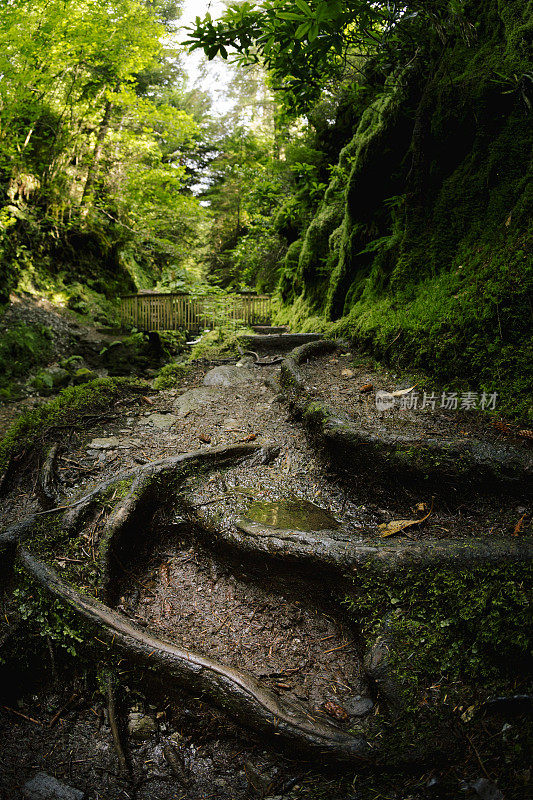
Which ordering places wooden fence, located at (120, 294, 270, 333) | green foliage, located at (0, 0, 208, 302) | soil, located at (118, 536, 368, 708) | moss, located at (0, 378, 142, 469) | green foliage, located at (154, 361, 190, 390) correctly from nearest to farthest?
soil, located at (118, 536, 368, 708)
moss, located at (0, 378, 142, 469)
green foliage, located at (154, 361, 190, 390)
green foliage, located at (0, 0, 208, 302)
wooden fence, located at (120, 294, 270, 333)

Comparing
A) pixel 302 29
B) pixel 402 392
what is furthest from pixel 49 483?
pixel 302 29

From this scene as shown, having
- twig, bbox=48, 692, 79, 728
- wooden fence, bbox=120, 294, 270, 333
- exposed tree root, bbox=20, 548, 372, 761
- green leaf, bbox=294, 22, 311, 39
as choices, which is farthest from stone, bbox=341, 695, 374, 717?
wooden fence, bbox=120, 294, 270, 333

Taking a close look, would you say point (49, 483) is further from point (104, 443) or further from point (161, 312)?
point (161, 312)

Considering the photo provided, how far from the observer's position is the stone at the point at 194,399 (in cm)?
494

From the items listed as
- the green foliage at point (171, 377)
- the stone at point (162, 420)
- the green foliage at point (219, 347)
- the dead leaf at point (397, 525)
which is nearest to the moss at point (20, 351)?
the green foliage at point (171, 377)

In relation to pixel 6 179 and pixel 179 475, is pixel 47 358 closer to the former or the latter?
pixel 6 179

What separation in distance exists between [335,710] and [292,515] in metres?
1.20

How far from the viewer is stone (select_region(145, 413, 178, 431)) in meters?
4.45

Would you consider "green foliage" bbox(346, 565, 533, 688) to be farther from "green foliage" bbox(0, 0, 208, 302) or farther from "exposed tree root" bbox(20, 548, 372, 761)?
"green foliage" bbox(0, 0, 208, 302)

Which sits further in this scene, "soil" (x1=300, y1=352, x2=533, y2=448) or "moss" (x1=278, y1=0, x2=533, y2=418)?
"moss" (x1=278, y1=0, x2=533, y2=418)

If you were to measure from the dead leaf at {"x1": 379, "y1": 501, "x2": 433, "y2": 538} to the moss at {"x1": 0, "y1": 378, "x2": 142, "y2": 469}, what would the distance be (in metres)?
3.34

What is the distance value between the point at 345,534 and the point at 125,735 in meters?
1.63

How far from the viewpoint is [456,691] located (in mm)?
1773

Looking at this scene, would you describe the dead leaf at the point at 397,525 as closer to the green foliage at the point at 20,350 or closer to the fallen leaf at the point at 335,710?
the fallen leaf at the point at 335,710
